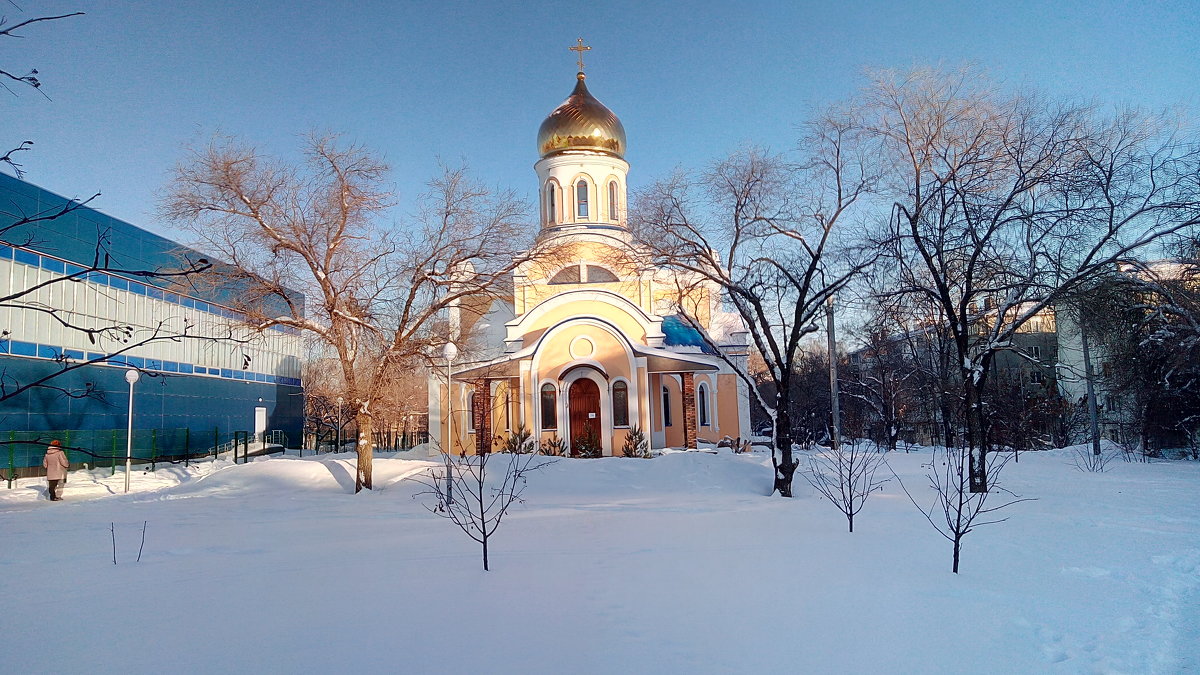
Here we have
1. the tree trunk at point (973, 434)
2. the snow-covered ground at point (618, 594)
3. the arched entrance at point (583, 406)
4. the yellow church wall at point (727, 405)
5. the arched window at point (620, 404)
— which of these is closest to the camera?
the snow-covered ground at point (618, 594)

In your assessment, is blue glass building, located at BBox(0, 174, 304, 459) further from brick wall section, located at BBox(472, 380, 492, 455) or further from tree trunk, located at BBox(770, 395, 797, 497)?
tree trunk, located at BBox(770, 395, 797, 497)

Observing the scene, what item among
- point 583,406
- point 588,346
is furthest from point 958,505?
point 583,406

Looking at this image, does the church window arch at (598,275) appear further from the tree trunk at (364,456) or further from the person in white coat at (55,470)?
the person in white coat at (55,470)

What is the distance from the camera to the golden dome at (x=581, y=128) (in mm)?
29531

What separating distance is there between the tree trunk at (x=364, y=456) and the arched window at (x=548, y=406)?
8544 millimetres

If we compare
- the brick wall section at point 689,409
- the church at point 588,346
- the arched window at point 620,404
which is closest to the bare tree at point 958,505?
the church at point 588,346

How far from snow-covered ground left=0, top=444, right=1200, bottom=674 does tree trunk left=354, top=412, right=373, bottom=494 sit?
457 centimetres

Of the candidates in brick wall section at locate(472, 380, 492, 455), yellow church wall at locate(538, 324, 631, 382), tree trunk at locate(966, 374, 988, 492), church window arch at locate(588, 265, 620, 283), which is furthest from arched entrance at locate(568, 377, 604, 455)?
tree trunk at locate(966, 374, 988, 492)

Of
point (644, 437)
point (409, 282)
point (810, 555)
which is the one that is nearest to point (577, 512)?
point (810, 555)

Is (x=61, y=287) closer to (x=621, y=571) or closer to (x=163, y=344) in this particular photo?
(x=163, y=344)

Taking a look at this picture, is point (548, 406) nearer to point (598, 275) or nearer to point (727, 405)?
point (598, 275)

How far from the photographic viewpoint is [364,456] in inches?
682

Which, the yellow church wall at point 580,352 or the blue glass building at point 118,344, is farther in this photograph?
the yellow church wall at point 580,352

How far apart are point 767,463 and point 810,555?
1126 centimetres
